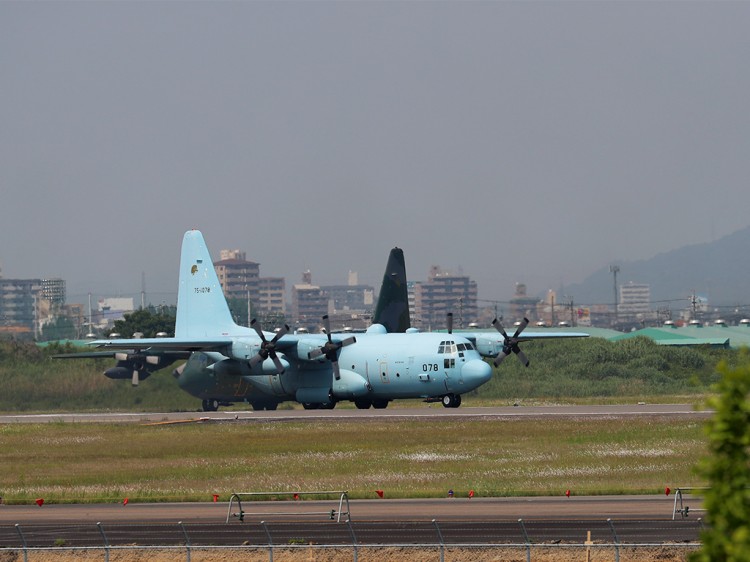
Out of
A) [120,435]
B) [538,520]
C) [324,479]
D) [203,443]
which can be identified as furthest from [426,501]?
[120,435]

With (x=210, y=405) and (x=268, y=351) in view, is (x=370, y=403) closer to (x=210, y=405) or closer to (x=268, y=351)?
(x=268, y=351)

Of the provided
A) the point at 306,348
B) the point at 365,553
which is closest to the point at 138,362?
the point at 306,348

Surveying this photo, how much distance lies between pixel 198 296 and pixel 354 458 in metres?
29.9

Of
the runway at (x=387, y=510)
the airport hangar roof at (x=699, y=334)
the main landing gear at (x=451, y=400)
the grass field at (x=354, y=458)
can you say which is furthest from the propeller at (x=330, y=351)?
the airport hangar roof at (x=699, y=334)

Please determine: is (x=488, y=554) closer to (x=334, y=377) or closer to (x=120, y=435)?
(x=120, y=435)

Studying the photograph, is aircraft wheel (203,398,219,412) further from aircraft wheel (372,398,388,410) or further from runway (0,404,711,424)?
aircraft wheel (372,398,388,410)

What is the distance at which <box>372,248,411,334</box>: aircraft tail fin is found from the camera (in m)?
71.6

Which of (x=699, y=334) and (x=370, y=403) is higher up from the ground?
(x=699, y=334)

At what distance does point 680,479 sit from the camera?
35938mm

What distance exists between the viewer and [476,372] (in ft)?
196

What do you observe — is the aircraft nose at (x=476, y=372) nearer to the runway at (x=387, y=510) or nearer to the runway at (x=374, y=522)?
the runway at (x=387, y=510)

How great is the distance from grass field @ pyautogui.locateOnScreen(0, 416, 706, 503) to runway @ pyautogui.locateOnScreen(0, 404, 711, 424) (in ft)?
7.39

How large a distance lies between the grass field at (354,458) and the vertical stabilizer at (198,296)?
41.0 feet

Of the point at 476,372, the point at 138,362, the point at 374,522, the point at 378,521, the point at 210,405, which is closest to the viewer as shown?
the point at 374,522
